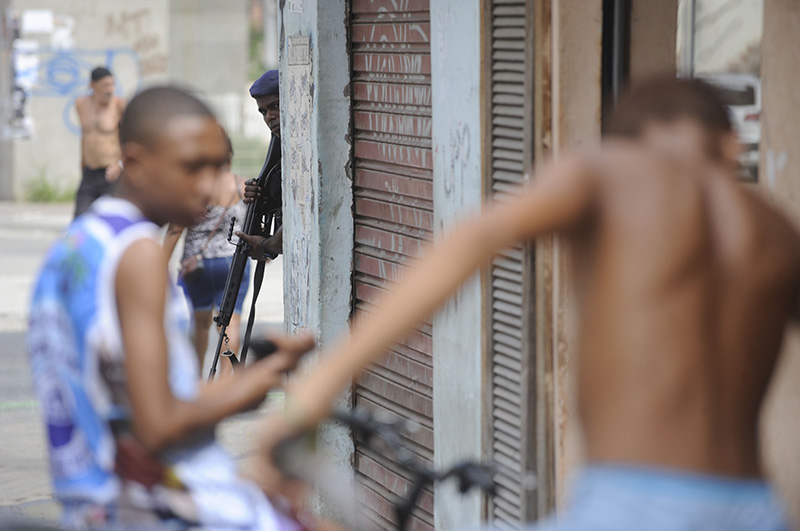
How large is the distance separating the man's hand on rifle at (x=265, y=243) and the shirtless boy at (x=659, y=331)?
14.2ft

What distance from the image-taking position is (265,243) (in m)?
6.39

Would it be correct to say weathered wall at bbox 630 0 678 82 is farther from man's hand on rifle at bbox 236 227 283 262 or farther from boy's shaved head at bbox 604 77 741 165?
man's hand on rifle at bbox 236 227 283 262

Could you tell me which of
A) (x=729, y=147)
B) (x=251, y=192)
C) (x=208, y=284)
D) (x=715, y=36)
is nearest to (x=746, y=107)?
(x=715, y=36)

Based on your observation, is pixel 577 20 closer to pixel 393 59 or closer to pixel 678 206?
pixel 393 59

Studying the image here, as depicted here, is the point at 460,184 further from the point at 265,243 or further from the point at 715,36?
the point at 265,243

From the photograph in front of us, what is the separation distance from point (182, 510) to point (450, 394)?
2.51 m

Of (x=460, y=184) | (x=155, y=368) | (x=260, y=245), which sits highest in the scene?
(x=460, y=184)

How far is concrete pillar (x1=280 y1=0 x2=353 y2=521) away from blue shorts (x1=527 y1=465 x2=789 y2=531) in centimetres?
382

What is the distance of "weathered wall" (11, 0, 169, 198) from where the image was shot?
16016 mm

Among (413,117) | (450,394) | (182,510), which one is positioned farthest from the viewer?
(413,117)

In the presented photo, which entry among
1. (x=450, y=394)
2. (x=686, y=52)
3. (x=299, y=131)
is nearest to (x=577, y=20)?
(x=686, y=52)

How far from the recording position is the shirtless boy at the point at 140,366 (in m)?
2.31

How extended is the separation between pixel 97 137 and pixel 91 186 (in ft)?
1.60

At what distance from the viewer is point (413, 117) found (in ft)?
17.0
